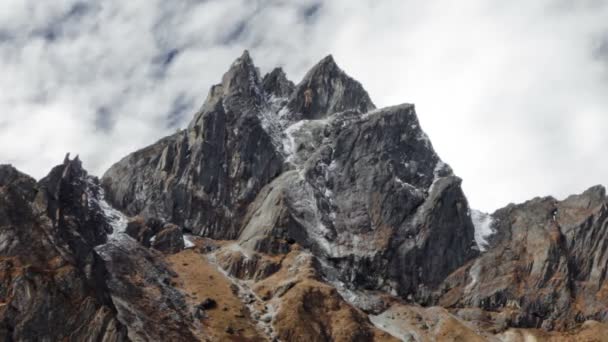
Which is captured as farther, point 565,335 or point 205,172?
point 205,172

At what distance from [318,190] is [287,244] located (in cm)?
2014

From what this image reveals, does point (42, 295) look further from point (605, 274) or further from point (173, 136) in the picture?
point (605, 274)

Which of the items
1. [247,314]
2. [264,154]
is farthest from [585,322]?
[264,154]

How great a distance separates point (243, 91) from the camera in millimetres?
193500

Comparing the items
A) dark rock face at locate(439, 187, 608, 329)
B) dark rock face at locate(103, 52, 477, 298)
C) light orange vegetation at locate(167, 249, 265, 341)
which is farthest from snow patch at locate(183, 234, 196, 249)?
dark rock face at locate(439, 187, 608, 329)

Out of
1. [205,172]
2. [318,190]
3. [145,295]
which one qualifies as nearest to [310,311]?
[145,295]

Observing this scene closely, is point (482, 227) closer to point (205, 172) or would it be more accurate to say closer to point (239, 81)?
point (205, 172)

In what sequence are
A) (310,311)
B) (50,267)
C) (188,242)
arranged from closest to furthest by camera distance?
1. (50,267)
2. (310,311)
3. (188,242)

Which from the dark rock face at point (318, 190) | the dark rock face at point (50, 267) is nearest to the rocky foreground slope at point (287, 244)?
the dark rock face at point (50, 267)

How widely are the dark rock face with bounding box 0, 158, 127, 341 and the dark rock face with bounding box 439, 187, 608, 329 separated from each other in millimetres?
69207

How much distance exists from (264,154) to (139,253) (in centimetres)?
4601

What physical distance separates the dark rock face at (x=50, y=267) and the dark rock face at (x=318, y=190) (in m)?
27.3

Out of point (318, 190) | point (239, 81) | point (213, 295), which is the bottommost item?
point (213, 295)

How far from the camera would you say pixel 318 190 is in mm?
172625
